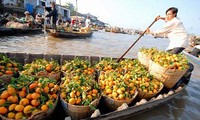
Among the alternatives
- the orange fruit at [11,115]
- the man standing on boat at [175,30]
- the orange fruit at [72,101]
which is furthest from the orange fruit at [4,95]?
the man standing on boat at [175,30]

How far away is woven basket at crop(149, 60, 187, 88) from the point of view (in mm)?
4582

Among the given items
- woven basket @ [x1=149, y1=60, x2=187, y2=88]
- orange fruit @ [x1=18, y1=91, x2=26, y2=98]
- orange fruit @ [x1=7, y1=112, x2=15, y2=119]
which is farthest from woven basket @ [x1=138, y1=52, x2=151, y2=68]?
orange fruit @ [x1=7, y1=112, x2=15, y2=119]

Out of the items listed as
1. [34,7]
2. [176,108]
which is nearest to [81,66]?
[176,108]

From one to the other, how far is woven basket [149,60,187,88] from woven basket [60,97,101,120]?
2.21 metres

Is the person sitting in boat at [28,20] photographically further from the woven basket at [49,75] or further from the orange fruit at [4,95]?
the orange fruit at [4,95]

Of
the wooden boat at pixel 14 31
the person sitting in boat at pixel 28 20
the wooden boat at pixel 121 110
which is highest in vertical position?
the person sitting in boat at pixel 28 20

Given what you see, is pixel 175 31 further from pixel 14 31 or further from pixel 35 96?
pixel 14 31

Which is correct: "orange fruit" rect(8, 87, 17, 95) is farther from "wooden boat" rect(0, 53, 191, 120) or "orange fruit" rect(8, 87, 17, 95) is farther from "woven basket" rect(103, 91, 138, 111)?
"woven basket" rect(103, 91, 138, 111)

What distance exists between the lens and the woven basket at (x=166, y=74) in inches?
180

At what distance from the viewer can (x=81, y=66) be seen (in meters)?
4.64

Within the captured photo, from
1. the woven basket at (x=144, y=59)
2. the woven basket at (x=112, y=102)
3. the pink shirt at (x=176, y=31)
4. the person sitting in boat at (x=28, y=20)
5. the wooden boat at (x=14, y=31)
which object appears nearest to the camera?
the woven basket at (x=112, y=102)

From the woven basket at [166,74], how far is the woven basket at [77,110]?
7.27 ft

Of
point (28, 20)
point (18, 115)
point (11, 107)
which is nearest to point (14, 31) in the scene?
point (28, 20)

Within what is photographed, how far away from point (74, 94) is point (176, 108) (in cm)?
350
